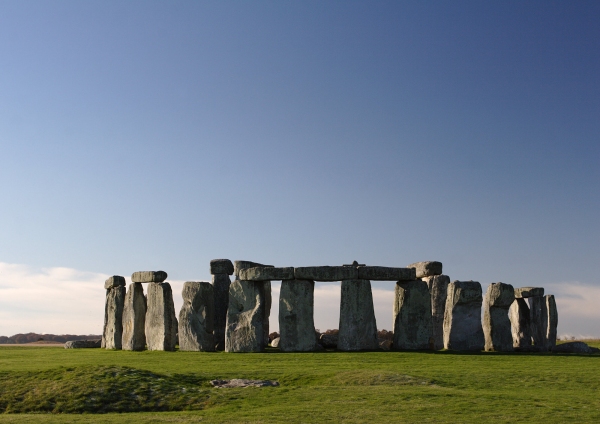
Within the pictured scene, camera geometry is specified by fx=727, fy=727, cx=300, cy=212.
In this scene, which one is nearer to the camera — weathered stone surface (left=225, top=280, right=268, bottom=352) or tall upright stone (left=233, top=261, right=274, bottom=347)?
weathered stone surface (left=225, top=280, right=268, bottom=352)

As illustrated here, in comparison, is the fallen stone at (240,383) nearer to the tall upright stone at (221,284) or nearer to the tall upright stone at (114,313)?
the tall upright stone at (221,284)

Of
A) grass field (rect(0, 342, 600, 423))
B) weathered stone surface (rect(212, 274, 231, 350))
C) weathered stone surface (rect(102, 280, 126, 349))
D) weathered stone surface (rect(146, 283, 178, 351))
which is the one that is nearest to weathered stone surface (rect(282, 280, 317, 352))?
grass field (rect(0, 342, 600, 423))

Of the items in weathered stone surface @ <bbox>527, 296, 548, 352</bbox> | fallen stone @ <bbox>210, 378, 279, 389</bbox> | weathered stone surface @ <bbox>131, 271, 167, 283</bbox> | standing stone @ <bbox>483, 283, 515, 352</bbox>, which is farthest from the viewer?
weathered stone surface @ <bbox>527, 296, 548, 352</bbox>

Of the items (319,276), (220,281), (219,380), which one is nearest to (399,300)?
(319,276)

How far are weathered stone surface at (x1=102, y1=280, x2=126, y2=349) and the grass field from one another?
24.0 feet

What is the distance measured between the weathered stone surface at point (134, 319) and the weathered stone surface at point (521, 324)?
13829 mm

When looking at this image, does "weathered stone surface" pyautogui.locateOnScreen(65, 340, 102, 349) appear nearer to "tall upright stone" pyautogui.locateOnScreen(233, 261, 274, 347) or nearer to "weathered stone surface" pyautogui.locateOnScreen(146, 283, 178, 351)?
"weathered stone surface" pyautogui.locateOnScreen(146, 283, 178, 351)

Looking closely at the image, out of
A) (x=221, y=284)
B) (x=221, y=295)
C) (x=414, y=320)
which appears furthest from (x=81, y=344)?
(x=414, y=320)

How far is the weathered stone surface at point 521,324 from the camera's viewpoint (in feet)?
Answer: 88.8

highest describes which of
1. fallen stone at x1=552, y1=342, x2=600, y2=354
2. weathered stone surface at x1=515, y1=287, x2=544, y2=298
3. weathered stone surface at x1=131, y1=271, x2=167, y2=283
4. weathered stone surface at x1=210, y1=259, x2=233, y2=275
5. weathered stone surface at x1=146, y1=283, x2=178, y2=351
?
weathered stone surface at x1=210, y1=259, x2=233, y2=275

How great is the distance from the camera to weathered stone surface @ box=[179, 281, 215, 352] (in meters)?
25.0

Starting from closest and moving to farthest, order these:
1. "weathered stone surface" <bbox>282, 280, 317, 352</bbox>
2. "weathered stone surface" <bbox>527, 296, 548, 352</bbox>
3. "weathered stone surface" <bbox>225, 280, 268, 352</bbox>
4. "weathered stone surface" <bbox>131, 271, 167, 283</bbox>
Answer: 1. "weathered stone surface" <bbox>282, 280, 317, 352</bbox>
2. "weathered stone surface" <bbox>225, 280, 268, 352</bbox>
3. "weathered stone surface" <bbox>131, 271, 167, 283</bbox>
4. "weathered stone surface" <bbox>527, 296, 548, 352</bbox>

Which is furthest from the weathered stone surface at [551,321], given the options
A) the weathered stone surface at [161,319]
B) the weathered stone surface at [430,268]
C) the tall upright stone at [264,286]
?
the weathered stone surface at [161,319]

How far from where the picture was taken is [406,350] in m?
24.0
